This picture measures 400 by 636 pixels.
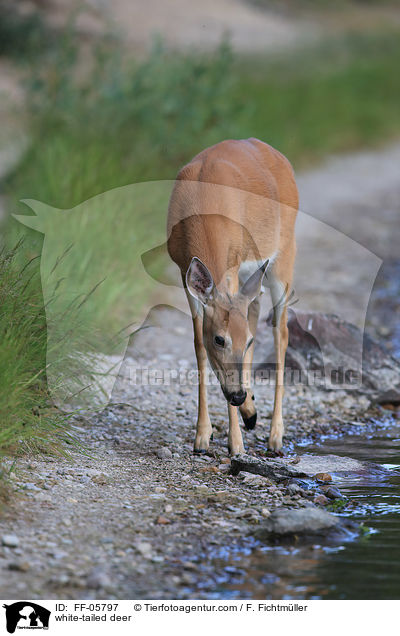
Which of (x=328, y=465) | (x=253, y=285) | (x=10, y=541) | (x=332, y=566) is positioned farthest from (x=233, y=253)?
(x=10, y=541)

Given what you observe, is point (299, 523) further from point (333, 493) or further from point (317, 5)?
point (317, 5)

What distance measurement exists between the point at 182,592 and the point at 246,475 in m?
1.48

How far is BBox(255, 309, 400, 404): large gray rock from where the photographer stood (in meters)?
7.18

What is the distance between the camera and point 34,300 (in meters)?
5.77

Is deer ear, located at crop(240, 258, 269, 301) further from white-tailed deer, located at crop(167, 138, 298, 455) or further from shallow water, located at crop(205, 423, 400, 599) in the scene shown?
shallow water, located at crop(205, 423, 400, 599)

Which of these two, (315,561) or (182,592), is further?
(315,561)

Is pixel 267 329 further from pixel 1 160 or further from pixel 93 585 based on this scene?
pixel 1 160

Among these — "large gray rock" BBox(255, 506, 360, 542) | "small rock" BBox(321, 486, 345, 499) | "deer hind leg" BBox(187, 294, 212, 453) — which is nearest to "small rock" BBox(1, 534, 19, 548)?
"large gray rock" BBox(255, 506, 360, 542)

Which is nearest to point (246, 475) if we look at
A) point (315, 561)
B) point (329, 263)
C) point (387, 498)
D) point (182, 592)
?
point (387, 498)
